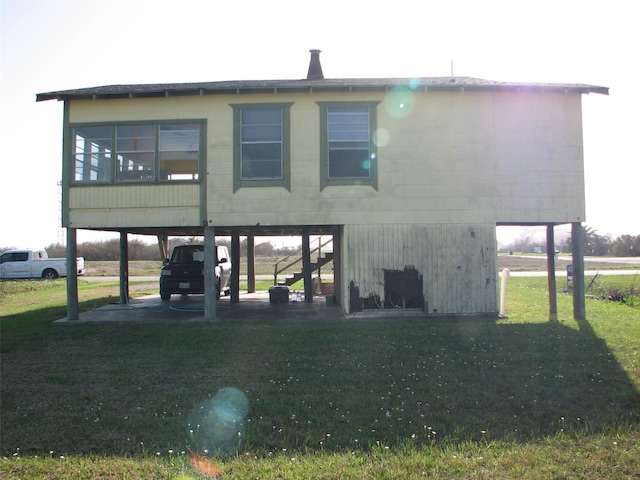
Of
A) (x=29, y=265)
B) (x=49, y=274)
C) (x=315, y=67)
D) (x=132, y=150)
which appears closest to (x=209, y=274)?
(x=132, y=150)

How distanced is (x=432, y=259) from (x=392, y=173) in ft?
7.32

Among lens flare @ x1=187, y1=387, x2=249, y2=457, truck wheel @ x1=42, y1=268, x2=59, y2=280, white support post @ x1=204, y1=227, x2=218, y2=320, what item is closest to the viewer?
A: lens flare @ x1=187, y1=387, x2=249, y2=457

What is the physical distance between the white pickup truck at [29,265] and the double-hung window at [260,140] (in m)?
19.3

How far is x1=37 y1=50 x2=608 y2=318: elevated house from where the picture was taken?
1188 cm

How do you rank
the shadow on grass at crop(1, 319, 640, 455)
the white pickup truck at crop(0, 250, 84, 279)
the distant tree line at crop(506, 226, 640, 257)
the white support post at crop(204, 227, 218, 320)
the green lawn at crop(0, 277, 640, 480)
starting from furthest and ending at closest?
the distant tree line at crop(506, 226, 640, 257) → the white pickup truck at crop(0, 250, 84, 279) → the white support post at crop(204, 227, 218, 320) → the shadow on grass at crop(1, 319, 640, 455) → the green lawn at crop(0, 277, 640, 480)

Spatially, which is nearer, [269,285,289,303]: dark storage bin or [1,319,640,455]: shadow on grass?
[1,319,640,455]: shadow on grass

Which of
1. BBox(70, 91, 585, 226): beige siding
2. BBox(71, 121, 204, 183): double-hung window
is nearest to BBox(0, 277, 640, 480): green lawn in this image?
BBox(70, 91, 585, 226): beige siding

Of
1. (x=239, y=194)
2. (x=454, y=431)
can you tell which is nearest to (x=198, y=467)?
(x=454, y=431)

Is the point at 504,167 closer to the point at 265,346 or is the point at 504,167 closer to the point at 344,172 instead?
the point at 344,172

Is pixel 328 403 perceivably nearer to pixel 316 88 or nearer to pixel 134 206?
pixel 316 88

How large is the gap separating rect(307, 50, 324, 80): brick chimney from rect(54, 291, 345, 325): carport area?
6377 millimetres

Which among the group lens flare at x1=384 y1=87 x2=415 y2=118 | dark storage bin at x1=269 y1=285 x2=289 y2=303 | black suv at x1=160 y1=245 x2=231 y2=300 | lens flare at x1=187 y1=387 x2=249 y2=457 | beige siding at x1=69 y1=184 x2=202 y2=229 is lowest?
lens flare at x1=187 y1=387 x2=249 y2=457

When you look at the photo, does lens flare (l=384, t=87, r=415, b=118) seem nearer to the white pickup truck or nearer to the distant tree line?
the white pickup truck

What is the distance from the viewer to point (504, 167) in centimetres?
1188
